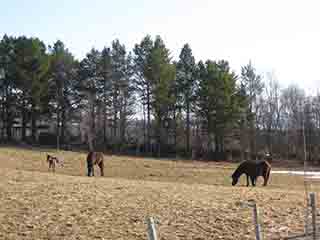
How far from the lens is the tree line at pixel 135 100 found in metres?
65.1

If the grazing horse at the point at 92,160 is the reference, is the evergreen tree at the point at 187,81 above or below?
above

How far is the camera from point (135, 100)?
69.1 m

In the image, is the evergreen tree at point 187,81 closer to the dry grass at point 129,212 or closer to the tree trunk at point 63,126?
the tree trunk at point 63,126

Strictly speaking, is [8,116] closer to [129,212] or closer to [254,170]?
[254,170]

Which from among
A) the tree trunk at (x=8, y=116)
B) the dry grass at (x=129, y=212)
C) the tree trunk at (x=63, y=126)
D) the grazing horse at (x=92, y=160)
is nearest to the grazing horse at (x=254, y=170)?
the grazing horse at (x=92, y=160)

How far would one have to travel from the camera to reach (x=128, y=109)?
69750 millimetres

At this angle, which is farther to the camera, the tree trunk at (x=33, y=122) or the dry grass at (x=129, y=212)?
the tree trunk at (x=33, y=122)

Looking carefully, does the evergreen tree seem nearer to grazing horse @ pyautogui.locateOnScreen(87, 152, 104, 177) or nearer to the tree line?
the tree line

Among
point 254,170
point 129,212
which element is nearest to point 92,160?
point 254,170

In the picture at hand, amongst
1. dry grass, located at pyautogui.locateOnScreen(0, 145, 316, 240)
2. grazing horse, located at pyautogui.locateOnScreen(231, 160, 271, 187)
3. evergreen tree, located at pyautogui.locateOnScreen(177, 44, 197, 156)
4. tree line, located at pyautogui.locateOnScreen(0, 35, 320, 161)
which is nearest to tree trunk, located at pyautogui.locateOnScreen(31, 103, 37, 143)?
tree line, located at pyautogui.locateOnScreen(0, 35, 320, 161)

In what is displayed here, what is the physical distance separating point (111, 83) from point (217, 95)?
1439cm

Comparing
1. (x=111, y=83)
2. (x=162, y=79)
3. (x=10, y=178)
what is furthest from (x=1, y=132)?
(x=10, y=178)

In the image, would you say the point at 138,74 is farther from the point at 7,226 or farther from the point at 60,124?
the point at 7,226

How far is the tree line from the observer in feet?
214
